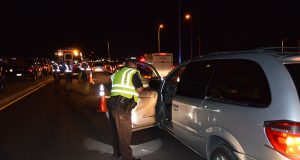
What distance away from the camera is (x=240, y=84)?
446 centimetres

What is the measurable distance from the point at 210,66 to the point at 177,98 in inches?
41.9

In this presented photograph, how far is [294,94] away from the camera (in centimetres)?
362

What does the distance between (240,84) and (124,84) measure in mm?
2380

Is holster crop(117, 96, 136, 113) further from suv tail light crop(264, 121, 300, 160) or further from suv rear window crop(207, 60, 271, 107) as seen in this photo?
suv tail light crop(264, 121, 300, 160)

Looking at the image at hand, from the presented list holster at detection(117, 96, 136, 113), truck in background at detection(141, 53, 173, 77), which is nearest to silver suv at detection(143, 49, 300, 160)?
holster at detection(117, 96, 136, 113)

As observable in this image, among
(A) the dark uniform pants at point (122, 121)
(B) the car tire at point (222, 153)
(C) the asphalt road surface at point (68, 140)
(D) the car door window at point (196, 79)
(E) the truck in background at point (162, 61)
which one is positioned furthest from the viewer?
(E) the truck in background at point (162, 61)

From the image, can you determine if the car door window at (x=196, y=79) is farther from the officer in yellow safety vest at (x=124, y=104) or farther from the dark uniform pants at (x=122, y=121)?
the dark uniform pants at (x=122, y=121)

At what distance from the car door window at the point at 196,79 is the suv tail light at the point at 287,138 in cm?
168

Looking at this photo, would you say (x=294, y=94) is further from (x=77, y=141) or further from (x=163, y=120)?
(x=77, y=141)

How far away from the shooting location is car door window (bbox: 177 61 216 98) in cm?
531

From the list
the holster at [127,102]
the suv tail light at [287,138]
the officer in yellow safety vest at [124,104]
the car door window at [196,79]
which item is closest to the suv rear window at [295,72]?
the suv tail light at [287,138]

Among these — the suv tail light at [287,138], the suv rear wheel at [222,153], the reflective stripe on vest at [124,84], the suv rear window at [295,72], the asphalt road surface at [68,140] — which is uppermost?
the suv rear window at [295,72]

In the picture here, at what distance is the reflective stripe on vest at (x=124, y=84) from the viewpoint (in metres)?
6.29

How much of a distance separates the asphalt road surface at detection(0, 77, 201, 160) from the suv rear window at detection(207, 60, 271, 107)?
2.17 metres
